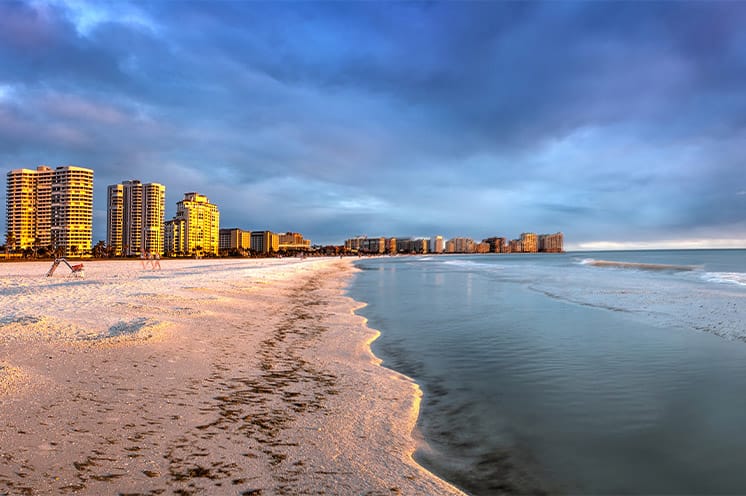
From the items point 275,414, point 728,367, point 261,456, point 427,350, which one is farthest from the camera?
point 427,350

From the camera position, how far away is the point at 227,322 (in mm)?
11773

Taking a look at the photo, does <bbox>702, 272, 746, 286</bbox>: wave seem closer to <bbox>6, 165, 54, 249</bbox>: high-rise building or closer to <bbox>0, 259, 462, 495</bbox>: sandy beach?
<bbox>0, 259, 462, 495</bbox>: sandy beach

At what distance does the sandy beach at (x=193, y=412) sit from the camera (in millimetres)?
3773

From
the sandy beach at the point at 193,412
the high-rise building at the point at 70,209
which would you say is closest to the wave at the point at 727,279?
the sandy beach at the point at 193,412

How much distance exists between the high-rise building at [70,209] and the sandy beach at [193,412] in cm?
17851

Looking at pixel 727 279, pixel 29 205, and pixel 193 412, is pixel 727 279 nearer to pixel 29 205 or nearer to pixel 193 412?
pixel 193 412

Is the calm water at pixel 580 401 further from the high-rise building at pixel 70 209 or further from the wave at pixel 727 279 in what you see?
the high-rise building at pixel 70 209

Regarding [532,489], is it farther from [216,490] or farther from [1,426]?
[1,426]

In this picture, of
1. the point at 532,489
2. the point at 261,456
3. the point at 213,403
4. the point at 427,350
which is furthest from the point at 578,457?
the point at 427,350

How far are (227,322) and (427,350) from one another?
570cm

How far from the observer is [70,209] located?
15612 cm

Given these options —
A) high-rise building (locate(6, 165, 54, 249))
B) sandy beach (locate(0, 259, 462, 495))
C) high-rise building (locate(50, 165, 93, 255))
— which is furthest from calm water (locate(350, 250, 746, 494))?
high-rise building (locate(6, 165, 54, 249))

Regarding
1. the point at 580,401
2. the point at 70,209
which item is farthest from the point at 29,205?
the point at 580,401

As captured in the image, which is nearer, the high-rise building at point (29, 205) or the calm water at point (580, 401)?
the calm water at point (580, 401)
